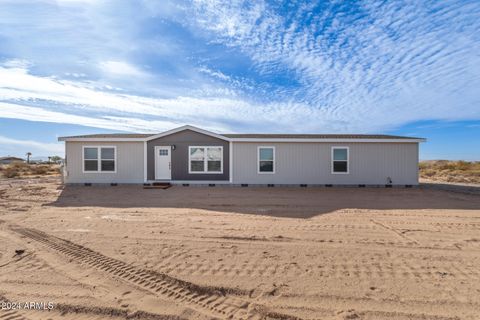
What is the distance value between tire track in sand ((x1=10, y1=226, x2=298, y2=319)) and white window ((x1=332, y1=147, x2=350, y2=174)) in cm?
1299

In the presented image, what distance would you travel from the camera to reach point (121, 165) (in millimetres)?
15344

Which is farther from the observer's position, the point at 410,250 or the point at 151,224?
the point at 151,224

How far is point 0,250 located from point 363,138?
50.6ft

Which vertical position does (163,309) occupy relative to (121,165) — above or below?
below

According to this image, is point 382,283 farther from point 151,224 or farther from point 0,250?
point 0,250

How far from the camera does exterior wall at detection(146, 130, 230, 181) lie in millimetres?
15203

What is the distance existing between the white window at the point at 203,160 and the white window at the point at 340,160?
259 inches

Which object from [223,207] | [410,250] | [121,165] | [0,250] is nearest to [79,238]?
[0,250]

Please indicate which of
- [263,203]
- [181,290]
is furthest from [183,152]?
[181,290]

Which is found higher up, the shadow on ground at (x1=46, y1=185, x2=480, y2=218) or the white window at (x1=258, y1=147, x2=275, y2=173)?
the white window at (x1=258, y1=147, x2=275, y2=173)

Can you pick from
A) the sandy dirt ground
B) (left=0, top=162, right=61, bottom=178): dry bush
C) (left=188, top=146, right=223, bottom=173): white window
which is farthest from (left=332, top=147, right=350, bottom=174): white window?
(left=0, top=162, right=61, bottom=178): dry bush

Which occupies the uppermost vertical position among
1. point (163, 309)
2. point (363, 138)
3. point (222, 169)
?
point (363, 138)

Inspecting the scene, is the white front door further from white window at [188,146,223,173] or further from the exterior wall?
white window at [188,146,223,173]

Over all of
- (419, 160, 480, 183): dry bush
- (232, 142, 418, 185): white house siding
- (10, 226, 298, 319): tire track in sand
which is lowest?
(10, 226, 298, 319): tire track in sand
